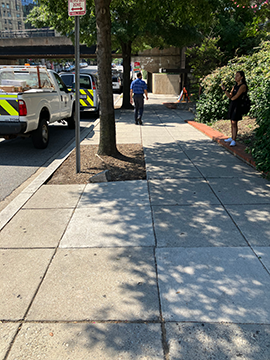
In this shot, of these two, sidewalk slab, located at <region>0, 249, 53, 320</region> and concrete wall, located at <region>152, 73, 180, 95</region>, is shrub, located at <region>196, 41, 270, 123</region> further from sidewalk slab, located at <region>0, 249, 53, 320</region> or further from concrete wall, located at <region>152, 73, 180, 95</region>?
concrete wall, located at <region>152, 73, 180, 95</region>

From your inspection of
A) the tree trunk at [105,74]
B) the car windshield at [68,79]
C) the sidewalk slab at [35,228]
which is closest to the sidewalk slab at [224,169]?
the tree trunk at [105,74]

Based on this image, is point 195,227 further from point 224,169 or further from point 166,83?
point 166,83

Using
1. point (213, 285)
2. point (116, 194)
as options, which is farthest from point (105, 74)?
point (213, 285)

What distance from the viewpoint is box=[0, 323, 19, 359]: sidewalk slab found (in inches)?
102

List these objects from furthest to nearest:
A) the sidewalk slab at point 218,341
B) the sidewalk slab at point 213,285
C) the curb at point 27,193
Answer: the curb at point 27,193
the sidewalk slab at point 213,285
the sidewalk slab at point 218,341

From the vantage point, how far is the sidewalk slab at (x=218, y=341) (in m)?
2.52

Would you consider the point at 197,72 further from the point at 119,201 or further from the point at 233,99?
the point at 119,201

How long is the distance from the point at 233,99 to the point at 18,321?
737 cm

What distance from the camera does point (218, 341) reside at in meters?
2.63

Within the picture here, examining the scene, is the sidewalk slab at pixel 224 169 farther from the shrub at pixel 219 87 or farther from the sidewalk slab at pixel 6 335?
the sidewalk slab at pixel 6 335

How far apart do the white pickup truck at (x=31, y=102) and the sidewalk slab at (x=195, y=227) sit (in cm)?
478

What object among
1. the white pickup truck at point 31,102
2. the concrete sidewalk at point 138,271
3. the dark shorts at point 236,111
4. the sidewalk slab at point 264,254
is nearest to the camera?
the concrete sidewalk at point 138,271

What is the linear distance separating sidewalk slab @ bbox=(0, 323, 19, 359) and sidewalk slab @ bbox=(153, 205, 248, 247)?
6.19 ft

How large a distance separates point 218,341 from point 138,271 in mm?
1157
